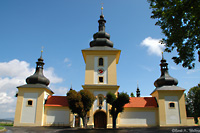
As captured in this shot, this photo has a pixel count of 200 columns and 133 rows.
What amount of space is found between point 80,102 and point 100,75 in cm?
601

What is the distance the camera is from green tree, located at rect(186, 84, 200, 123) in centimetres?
4212

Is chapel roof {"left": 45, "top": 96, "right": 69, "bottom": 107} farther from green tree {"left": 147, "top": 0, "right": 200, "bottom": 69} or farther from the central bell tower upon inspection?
green tree {"left": 147, "top": 0, "right": 200, "bottom": 69}

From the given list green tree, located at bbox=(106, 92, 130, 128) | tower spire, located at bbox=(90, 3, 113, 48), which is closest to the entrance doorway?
green tree, located at bbox=(106, 92, 130, 128)

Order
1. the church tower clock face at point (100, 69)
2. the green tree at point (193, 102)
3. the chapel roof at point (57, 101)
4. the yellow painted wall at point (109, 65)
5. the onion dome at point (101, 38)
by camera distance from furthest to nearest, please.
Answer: the green tree at point (193, 102), the onion dome at point (101, 38), the chapel roof at point (57, 101), the church tower clock face at point (100, 69), the yellow painted wall at point (109, 65)

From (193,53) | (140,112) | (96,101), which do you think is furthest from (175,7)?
(140,112)

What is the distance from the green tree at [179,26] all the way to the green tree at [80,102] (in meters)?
12.5

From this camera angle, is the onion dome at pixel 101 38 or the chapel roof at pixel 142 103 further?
the onion dome at pixel 101 38

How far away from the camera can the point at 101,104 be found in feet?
81.8

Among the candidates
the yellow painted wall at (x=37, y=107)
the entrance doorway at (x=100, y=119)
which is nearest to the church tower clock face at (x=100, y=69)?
the entrance doorway at (x=100, y=119)

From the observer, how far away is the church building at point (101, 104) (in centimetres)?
2548

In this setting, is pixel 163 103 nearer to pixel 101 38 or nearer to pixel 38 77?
pixel 101 38

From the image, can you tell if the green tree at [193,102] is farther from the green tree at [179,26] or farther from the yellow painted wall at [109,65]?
the green tree at [179,26]

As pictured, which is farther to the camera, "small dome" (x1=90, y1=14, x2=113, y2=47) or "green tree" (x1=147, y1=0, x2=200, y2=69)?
"small dome" (x1=90, y1=14, x2=113, y2=47)

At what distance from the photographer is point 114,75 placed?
84.9 feet
